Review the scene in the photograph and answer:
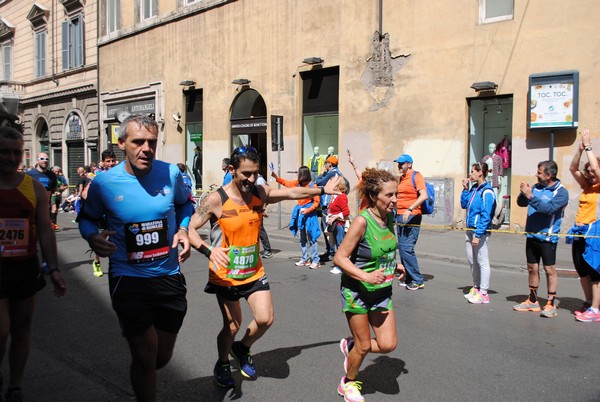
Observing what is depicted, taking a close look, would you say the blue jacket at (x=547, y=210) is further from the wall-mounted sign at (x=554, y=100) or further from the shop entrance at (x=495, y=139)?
the shop entrance at (x=495, y=139)

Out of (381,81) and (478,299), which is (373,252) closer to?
(478,299)

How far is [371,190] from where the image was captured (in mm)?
4117

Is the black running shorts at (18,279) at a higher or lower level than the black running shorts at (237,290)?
higher

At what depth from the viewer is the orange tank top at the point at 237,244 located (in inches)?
166

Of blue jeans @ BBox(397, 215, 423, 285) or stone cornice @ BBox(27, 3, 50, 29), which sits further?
stone cornice @ BBox(27, 3, 50, 29)

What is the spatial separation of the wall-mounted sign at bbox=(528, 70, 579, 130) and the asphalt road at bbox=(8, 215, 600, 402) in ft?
18.5

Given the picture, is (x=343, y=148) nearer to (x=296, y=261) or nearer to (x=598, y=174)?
(x=296, y=261)

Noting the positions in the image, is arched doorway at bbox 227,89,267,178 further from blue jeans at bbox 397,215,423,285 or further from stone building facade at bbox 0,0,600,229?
blue jeans at bbox 397,215,423,285

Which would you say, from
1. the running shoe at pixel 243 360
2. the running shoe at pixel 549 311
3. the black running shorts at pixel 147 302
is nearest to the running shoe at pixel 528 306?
the running shoe at pixel 549 311

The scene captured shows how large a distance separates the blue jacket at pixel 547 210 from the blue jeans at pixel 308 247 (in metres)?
4.02

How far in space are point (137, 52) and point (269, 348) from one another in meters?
23.1

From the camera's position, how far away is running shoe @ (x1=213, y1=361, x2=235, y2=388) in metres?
4.32

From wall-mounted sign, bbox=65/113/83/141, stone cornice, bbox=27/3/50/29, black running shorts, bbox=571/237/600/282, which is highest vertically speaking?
stone cornice, bbox=27/3/50/29

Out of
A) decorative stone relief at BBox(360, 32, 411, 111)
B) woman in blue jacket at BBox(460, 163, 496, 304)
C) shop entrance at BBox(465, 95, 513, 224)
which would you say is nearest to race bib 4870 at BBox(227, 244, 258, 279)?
woman in blue jacket at BBox(460, 163, 496, 304)
